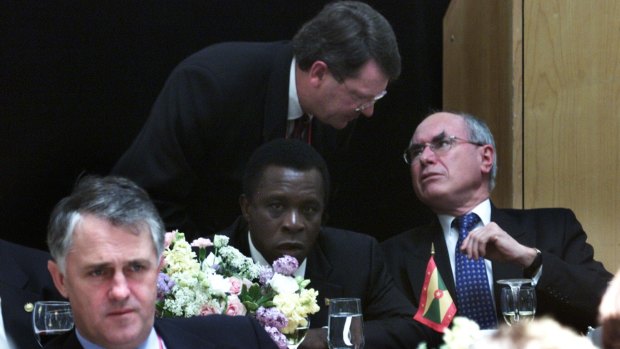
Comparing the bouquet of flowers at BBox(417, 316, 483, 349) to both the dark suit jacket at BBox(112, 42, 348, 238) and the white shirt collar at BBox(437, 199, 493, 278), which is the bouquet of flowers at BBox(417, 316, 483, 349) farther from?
the white shirt collar at BBox(437, 199, 493, 278)

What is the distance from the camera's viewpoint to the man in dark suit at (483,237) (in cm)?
348

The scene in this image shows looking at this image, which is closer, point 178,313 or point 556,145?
point 178,313

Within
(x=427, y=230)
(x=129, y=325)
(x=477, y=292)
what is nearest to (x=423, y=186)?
(x=427, y=230)

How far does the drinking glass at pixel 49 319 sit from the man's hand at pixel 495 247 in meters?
1.35

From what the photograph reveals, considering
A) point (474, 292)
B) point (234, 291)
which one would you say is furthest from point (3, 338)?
point (474, 292)

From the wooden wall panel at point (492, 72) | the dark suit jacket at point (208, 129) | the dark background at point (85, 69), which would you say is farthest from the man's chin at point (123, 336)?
the dark background at point (85, 69)

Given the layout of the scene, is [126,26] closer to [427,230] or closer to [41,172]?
[41,172]

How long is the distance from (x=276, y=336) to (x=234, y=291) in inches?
5.7

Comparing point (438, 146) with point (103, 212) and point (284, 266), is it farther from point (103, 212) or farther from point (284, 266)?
point (103, 212)

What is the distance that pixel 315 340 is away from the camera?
9.36 feet

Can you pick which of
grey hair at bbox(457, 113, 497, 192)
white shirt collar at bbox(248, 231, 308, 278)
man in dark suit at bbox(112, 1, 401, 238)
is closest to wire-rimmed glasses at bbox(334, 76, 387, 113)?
man in dark suit at bbox(112, 1, 401, 238)

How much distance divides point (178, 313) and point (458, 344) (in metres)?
1.14

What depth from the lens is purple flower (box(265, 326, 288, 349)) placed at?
99.0 inches

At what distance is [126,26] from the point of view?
14.7 feet
